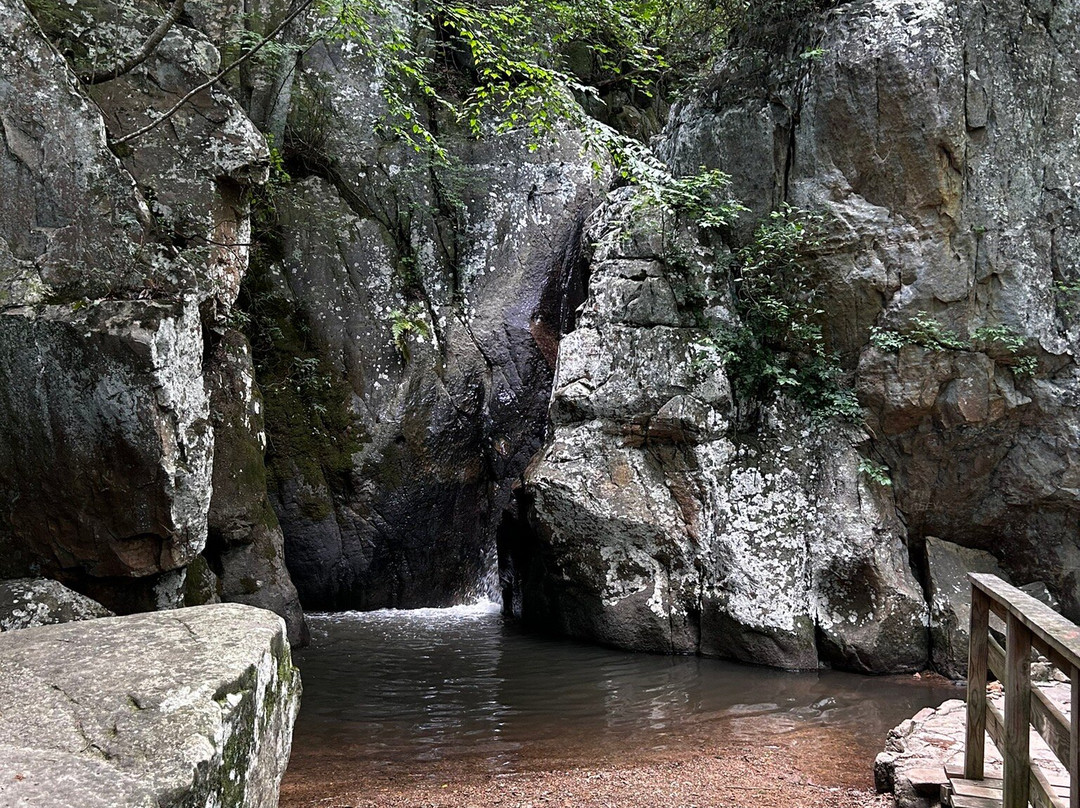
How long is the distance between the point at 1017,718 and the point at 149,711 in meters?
3.90

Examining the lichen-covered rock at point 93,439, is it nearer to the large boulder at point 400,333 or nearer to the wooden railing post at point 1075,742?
the large boulder at point 400,333

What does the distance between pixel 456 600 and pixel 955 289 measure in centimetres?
817

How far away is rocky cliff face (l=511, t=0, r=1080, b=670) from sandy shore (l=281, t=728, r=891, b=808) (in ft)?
9.75

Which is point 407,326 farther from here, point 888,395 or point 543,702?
point 888,395

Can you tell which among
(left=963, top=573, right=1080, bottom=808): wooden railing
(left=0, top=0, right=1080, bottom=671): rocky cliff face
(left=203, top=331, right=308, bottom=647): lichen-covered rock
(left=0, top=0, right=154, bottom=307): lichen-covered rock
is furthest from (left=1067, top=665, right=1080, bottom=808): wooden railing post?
(left=203, top=331, right=308, bottom=647): lichen-covered rock

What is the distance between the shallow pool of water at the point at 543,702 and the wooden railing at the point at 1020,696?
6.21ft

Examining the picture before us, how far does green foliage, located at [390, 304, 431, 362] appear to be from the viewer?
455 inches

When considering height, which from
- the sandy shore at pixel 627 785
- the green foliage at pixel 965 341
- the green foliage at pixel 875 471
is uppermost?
the green foliage at pixel 965 341

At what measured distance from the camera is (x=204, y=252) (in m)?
8.36

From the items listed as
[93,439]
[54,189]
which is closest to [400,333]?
[54,189]

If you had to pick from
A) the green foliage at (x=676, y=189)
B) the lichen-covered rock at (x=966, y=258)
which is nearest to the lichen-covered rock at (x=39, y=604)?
the green foliage at (x=676, y=189)

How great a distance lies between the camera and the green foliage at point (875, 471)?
8.93 meters

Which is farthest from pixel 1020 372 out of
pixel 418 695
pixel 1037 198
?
pixel 418 695

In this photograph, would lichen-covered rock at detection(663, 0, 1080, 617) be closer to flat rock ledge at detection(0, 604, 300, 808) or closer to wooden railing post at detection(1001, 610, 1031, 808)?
wooden railing post at detection(1001, 610, 1031, 808)
